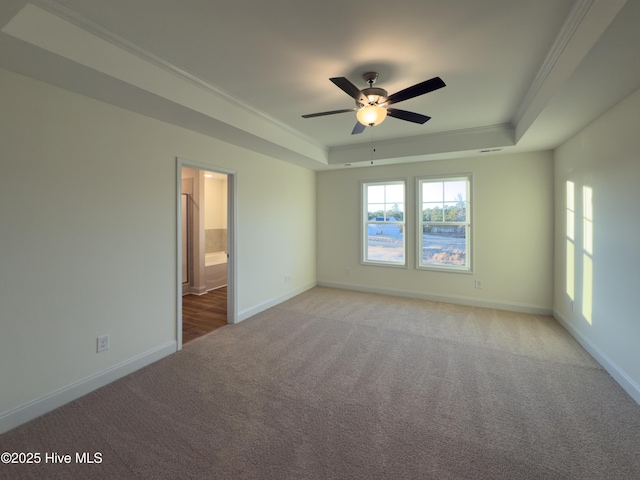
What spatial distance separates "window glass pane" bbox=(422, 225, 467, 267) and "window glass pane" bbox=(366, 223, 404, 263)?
0.43 m

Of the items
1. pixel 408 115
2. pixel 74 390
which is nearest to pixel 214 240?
pixel 74 390

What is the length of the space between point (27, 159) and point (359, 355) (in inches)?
128

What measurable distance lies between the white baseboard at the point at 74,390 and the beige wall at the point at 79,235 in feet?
0.08

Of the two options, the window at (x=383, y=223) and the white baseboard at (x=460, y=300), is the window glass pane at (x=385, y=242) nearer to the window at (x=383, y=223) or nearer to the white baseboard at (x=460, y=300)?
the window at (x=383, y=223)

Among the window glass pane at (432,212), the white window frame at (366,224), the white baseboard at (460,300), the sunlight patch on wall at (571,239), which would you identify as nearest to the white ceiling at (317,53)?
the sunlight patch on wall at (571,239)

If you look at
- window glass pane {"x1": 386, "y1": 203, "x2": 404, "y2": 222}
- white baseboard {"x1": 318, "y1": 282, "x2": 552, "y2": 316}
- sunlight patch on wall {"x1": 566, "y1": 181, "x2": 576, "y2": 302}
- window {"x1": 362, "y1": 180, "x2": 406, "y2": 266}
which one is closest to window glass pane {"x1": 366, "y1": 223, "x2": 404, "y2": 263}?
window {"x1": 362, "y1": 180, "x2": 406, "y2": 266}

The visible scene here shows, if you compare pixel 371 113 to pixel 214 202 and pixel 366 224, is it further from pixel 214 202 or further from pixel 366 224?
pixel 214 202

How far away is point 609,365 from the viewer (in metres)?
2.58

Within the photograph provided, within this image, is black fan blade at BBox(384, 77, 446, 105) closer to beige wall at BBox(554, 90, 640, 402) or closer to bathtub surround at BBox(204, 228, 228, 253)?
beige wall at BBox(554, 90, 640, 402)

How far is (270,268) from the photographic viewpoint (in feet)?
15.1

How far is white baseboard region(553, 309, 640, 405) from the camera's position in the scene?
2240 millimetres

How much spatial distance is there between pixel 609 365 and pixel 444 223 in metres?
2.73

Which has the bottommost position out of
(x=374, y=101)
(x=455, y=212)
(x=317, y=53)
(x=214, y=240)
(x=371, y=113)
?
(x=214, y=240)

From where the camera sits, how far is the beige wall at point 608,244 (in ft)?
7.49
